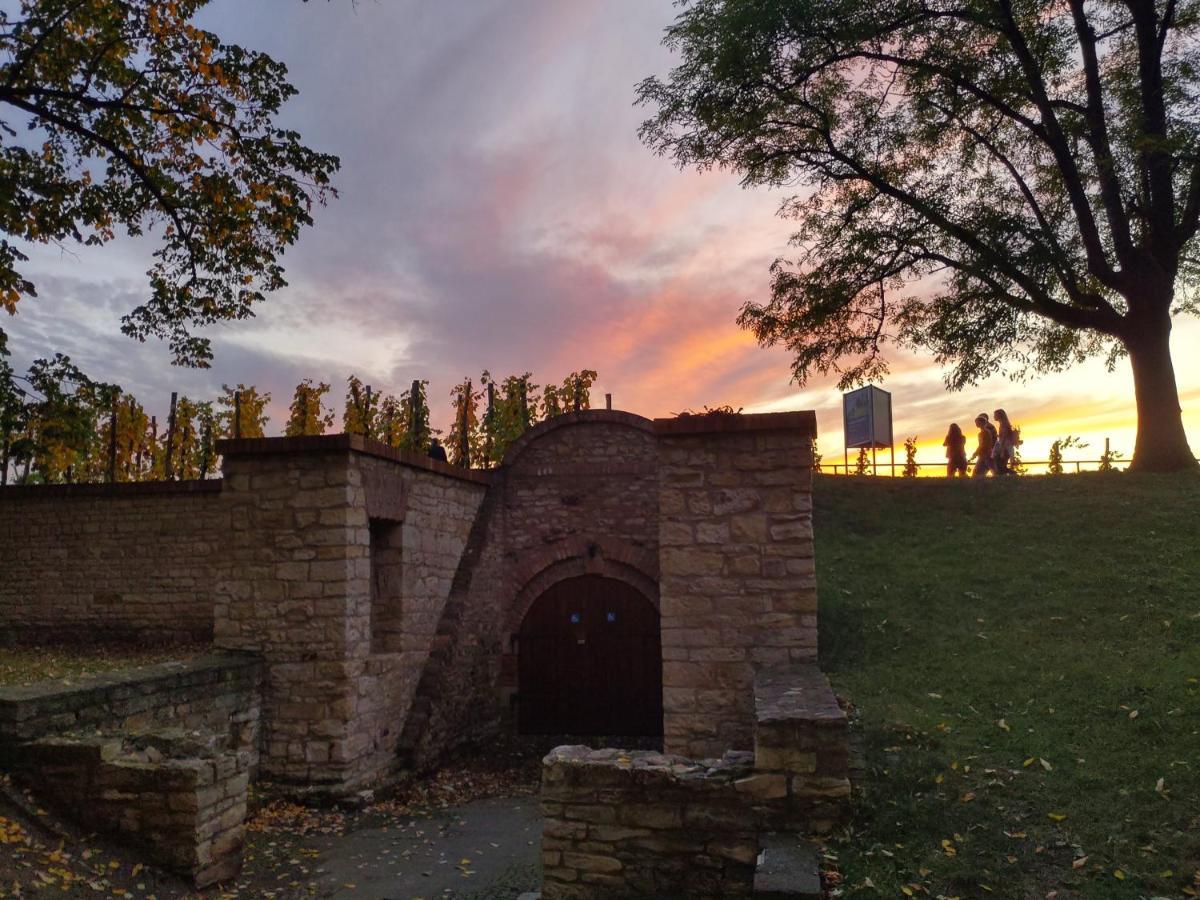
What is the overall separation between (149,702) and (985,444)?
16465 mm

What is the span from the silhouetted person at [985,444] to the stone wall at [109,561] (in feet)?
48.7

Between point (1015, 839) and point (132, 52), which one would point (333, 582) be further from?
point (132, 52)

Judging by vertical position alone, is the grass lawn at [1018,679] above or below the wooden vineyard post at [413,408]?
below

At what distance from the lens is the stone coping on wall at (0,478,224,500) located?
41.9 feet

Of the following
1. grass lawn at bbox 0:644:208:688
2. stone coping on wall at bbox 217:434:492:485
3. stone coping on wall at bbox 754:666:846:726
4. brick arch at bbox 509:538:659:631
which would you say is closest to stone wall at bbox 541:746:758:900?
stone coping on wall at bbox 754:666:846:726

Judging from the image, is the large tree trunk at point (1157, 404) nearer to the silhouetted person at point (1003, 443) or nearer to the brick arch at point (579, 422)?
the silhouetted person at point (1003, 443)

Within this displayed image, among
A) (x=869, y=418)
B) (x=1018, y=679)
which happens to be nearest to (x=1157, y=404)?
(x=869, y=418)

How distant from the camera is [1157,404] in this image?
15.2m

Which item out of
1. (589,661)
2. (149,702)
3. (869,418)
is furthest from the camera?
(869,418)

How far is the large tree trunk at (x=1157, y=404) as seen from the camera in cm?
1505

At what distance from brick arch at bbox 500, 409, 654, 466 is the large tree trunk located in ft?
30.3

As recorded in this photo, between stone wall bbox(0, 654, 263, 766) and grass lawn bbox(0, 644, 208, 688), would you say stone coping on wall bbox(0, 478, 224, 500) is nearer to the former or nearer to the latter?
grass lawn bbox(0, 644, 208, 688)

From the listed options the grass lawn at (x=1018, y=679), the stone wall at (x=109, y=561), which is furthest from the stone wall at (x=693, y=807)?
the stone wall at (x=109, y=561)

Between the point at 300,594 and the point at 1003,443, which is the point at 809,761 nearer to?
the point at 300,594
